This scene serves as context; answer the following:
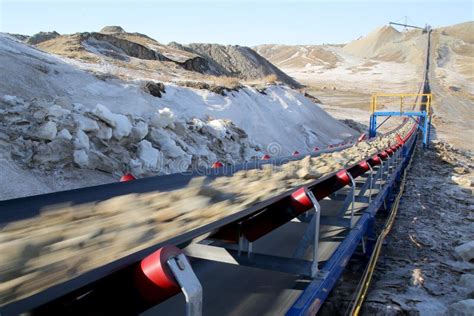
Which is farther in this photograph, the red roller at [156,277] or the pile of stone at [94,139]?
the pile of stone at [94,139]

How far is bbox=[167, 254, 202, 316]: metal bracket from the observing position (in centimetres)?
147

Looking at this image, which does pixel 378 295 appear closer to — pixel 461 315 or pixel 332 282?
pixel 461 315

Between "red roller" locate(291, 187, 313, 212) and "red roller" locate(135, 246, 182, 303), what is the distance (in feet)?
5.13

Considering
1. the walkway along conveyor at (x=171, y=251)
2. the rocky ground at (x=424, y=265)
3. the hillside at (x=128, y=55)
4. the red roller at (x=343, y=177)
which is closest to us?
the walkway along conveyor at (x=171, y=251)

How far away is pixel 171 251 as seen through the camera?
5.13ft

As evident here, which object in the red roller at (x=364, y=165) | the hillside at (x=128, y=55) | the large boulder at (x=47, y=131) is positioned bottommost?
the red roller at (x=364, y=165)

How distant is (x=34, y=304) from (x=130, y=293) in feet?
1.45

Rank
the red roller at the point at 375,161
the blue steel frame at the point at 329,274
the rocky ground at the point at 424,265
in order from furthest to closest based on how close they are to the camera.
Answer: the red roller at the point at 375,161
the rocky ground at the point at 424,265
the blue steel frame at the point at 329,274

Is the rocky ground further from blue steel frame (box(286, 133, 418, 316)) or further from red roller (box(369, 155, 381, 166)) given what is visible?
red roller (box(369, 155, 381, 166))

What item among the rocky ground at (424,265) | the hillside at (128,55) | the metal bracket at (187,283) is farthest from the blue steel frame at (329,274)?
the hillside at (128,55)

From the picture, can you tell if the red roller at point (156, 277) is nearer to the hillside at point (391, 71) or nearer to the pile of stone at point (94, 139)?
the pile of stone at point (94, 139)

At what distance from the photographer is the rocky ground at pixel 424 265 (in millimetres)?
4070

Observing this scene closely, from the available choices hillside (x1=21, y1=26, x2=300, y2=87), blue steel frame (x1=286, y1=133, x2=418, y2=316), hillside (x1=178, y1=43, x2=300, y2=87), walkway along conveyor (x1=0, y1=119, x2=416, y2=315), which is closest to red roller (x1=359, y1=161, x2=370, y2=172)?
walkway along conveyor (x1=0, y1=119, x2=416, y2=315)

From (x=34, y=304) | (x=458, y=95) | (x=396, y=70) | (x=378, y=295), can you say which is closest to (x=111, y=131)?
(x=378, y=295)
